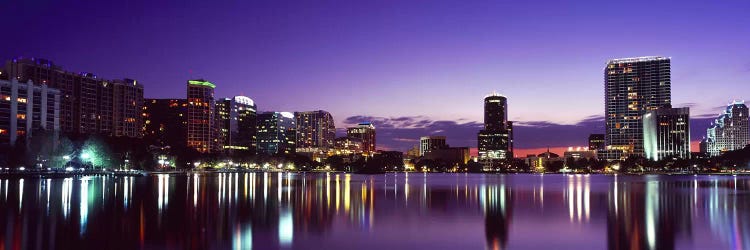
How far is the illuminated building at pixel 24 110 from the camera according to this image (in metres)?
150

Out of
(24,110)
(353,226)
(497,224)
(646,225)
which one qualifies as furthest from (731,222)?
(24,110)

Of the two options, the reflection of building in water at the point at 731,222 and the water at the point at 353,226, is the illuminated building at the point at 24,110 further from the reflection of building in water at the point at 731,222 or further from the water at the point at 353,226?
the reflection of building in water at the point at 731,222

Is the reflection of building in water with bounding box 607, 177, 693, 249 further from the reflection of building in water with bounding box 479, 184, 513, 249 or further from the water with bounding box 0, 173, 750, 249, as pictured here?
the reflection of building in water with bounding box 479, 184, 513, 249

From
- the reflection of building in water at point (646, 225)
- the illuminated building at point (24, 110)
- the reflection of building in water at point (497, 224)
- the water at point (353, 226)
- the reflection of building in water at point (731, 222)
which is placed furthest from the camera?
the illuminated building at point (24, 110)

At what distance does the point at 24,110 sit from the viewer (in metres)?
156

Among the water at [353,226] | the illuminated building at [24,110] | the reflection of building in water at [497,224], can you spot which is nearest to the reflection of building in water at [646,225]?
the water at [353,226]

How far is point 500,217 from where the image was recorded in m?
37.0

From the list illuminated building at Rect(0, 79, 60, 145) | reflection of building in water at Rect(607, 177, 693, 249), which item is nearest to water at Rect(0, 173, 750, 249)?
reflection of building in water at Rect(607, 177, 693, 249)

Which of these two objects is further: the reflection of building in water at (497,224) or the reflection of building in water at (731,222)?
the reflection of building in water at (731,222)

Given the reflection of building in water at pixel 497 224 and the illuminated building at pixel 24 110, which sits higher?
the illuminated building at pixel 24 110

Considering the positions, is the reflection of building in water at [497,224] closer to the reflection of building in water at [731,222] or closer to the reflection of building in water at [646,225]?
the reflection of building in water at [646,225]

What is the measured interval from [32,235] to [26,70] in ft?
656

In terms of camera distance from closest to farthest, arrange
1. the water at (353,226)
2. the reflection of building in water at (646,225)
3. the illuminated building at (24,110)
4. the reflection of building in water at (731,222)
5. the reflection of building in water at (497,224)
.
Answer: the water at (353,226), the reflection of building in water at (646,225), the reflection of building in water at (497,224), the reflection of building in water at (731,222), the illuminated building at (24,110)

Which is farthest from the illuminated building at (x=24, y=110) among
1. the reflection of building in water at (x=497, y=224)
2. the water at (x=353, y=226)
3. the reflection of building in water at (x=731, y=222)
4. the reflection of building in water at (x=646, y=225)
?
the reflection of building in water at (x=731, y=222)
